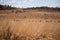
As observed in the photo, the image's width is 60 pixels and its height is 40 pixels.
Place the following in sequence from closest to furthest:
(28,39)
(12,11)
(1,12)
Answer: (28,39)
(1,12)
(12,11)

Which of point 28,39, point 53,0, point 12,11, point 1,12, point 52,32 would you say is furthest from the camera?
point 12,11

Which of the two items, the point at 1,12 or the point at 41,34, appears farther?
the point at 1,12

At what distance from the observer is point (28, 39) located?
12.0 feet

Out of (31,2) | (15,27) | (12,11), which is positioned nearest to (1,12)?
(12,11)

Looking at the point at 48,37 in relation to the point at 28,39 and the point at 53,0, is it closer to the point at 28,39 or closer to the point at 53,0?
the point at 28,39

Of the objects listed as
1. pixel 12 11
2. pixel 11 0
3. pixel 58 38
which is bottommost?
pixel 12 11

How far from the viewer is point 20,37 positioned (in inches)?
147

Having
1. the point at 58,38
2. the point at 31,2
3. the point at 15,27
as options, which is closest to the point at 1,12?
the point at 31,2

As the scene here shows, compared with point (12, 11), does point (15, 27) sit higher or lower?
higher

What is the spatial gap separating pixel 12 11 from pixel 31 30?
3.27 metres

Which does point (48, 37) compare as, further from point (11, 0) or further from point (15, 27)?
point (11, 0)

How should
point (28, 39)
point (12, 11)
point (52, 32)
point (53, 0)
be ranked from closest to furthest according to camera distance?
1. point (28, 39)
2. point (52, 32)
3. point (53, 0)
4. point (12, 11)

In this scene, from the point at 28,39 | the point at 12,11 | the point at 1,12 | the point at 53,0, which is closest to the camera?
the point at 28,39

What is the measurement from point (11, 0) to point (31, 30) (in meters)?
1.86
